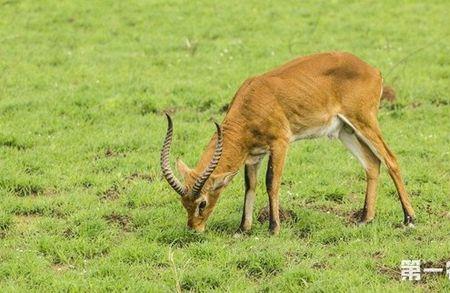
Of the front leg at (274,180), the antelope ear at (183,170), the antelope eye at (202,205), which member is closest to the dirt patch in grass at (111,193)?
the antelope ear at (183,170)

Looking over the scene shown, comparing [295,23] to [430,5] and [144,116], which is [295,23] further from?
[144,116]

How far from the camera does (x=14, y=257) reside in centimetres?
939

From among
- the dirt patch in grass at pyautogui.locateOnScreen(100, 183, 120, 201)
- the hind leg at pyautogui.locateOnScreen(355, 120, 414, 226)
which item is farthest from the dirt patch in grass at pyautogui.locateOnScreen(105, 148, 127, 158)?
the hind leg at pyautogui.locateOnScreen(355, 120, 414, 226)

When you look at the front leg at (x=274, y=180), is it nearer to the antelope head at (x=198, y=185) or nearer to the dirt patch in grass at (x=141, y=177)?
the antelope head at (x=198, y=185)

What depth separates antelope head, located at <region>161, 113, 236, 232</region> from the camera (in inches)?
373

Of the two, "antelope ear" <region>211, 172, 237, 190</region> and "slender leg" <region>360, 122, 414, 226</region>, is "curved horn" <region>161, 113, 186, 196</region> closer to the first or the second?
"antelope ear" <region>211, 172, 237, 190</region>

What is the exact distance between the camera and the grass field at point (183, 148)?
30.1 feet

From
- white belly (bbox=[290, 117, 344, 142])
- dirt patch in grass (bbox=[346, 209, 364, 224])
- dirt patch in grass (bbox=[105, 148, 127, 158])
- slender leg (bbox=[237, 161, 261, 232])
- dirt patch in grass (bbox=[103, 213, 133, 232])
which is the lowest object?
dirt patch in grass (bbox=[105, 148, 127, 158])

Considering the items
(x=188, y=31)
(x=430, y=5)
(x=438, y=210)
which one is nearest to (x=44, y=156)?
(x=438, y=210)

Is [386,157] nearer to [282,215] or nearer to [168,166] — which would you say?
[282,215]

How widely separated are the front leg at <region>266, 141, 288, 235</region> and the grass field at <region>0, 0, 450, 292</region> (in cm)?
17

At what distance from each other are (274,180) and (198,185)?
115cm

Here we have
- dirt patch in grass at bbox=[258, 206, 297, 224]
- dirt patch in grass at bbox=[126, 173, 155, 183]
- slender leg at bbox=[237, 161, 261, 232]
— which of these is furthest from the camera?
dirt patch in grass at bbox=[126, 173, 155, 183]

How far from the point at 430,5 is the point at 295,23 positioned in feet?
14.7
